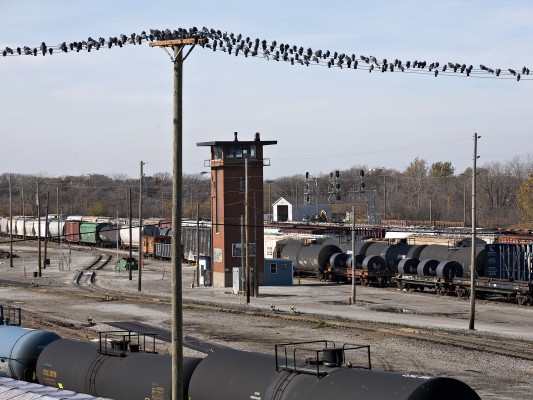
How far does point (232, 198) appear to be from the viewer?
214 feet

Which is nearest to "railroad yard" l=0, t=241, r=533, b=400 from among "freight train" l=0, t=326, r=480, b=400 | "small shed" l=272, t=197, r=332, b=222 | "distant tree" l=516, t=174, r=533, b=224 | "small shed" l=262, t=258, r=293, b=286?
"small shed" l=262, t=258, r=293, b=286

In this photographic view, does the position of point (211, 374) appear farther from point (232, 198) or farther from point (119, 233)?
point (119, 233)

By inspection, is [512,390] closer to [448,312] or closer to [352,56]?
[352,56]

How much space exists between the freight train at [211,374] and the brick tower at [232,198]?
1604 inches

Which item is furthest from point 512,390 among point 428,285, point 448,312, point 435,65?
point 428,285

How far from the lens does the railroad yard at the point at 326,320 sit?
107 feet

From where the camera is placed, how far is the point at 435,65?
130 ft

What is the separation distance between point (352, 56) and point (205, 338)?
15.1 m

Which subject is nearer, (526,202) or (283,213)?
(526,202)

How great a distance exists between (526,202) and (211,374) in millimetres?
130859

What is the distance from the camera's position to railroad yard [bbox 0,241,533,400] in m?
32.6

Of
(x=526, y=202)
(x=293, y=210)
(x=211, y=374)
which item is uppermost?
(x=526, y=202)

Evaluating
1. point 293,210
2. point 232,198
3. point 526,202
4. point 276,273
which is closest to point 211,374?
point 232,198

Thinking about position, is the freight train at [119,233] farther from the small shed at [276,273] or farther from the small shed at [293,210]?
the small shed at [293,210]
